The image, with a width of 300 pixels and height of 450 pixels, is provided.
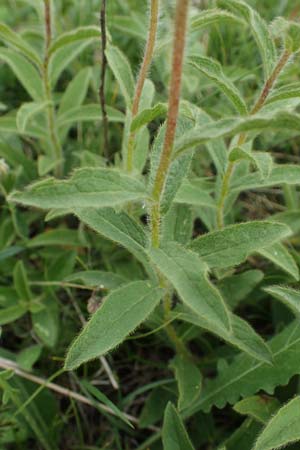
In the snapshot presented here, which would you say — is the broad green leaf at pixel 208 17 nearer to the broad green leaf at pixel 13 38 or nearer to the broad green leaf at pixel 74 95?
the broad green leaf at pixel 13 38

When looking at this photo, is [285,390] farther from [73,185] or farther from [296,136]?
[296,136]

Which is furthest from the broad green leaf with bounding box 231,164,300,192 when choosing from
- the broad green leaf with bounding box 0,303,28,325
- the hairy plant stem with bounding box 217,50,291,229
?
the broad green leaf with bounding box 0,303,28,325

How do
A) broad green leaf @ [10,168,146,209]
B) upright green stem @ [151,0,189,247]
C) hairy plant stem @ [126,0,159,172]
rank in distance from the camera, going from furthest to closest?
hairy plant stem @ [126,0,159,172] → broad green leaf @ [10,168,146,209] → upright green stem @ [151,0,189,247]

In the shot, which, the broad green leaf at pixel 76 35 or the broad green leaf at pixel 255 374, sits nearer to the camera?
the broad green leaf at pixel 255 374

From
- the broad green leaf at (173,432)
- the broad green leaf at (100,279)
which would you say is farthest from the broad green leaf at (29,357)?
the broad green leaf at (173,432)

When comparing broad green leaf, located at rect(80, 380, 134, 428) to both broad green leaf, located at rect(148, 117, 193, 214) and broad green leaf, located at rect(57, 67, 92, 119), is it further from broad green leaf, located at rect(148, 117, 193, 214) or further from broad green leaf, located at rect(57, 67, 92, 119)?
broad green leaf, located at rect(57, 67, 92, 119)

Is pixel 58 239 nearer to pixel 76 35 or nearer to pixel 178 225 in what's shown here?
pixel 178 225
